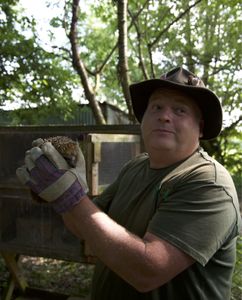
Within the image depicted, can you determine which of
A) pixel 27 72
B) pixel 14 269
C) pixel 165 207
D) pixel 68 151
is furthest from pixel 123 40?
pixel 165 207

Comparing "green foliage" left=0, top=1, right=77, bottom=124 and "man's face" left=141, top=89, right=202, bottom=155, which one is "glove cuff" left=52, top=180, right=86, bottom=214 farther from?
"green foliage" left=0, top=1, right=77, bottom=124

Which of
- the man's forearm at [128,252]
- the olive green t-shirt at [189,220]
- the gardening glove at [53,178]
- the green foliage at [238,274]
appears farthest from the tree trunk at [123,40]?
the man's forearm at [128,252]

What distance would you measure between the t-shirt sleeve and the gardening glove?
0.31m

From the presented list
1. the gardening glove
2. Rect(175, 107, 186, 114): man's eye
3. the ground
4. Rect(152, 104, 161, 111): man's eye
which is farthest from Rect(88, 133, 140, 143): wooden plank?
the ground

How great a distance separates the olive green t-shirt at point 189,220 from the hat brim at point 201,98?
0.15 meters

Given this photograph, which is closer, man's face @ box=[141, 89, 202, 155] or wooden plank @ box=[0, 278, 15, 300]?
man's face @ box=[141, 89, 202, 155]

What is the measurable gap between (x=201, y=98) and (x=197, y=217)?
1.82 ft

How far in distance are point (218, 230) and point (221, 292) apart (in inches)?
13.2

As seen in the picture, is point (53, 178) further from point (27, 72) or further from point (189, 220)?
point (27, 72)

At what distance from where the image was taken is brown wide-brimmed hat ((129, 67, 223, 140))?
1.49 meters

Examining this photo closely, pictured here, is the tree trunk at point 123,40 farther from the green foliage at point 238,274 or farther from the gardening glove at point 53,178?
the gardening glove at point 53,178

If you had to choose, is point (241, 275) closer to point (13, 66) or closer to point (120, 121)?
point (13, 66)

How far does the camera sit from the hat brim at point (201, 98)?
1497 mm

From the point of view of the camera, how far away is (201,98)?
153cm
